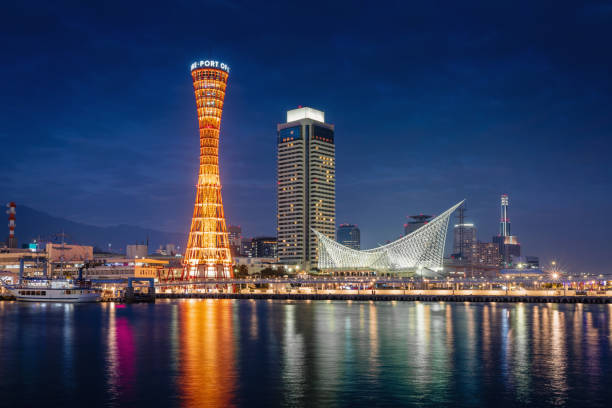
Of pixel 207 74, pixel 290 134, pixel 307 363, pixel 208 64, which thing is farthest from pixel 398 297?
pixel 290 134

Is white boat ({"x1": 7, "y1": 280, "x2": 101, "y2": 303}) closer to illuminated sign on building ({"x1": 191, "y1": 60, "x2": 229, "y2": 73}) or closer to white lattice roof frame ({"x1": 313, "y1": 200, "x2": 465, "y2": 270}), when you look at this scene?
illuminated sign on building ({"x1": 191, "y1": 60, "x2": 229, "y2": 73})

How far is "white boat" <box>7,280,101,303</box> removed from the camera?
94375 mm

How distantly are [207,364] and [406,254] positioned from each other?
355 ft

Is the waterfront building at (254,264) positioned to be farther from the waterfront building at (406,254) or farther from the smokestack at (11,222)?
the smokestack at (11,222)

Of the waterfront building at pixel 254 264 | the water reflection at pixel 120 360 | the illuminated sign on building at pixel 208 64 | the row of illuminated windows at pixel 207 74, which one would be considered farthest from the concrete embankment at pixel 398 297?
the water reflection at pixel 120 360

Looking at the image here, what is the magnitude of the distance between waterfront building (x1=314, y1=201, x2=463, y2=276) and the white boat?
2570 inches

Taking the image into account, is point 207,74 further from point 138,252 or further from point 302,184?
point 302,184

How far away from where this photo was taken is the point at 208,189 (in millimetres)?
116938

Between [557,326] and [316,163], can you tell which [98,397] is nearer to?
[557,326]

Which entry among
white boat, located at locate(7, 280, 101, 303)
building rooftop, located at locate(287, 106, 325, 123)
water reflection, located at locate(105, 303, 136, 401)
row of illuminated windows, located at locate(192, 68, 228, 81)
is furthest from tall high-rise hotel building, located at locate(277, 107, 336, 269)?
water reflection, located at locate(105, 303, 136, 401)

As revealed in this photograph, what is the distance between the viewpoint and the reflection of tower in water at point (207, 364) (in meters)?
26.9

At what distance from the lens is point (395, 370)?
107 ft

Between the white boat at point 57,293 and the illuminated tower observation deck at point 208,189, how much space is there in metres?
24.4

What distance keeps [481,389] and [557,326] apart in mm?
31384
